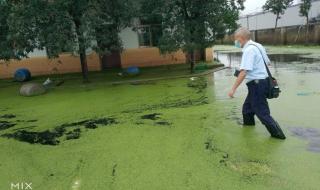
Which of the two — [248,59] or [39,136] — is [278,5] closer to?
[248,59]

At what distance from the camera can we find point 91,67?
17.3 metres

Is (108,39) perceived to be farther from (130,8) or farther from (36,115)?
(36,115)

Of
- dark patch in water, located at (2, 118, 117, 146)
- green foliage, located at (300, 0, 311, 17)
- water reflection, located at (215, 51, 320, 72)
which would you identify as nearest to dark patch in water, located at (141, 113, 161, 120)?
dark patch in water, located at (2, 118, 117, 146)

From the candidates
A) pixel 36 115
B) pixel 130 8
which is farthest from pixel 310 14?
pixel 36 115

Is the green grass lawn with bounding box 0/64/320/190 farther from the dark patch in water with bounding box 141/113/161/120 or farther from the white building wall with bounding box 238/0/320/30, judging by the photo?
the white building wall with bounding box 238/0/320/30

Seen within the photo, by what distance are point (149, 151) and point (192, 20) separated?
9.96m

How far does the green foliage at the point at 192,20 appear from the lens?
45.1 ft

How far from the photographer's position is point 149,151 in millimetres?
4973

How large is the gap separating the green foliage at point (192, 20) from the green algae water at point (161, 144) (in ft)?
16.5

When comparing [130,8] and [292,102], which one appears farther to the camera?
[130,8]

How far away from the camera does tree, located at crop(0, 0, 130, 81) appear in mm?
11359

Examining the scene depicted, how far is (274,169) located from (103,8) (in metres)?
10.1

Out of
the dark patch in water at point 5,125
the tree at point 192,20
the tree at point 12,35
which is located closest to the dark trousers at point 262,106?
the dark patch in water at point 5,125

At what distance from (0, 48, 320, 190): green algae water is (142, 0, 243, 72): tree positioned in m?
5.04
